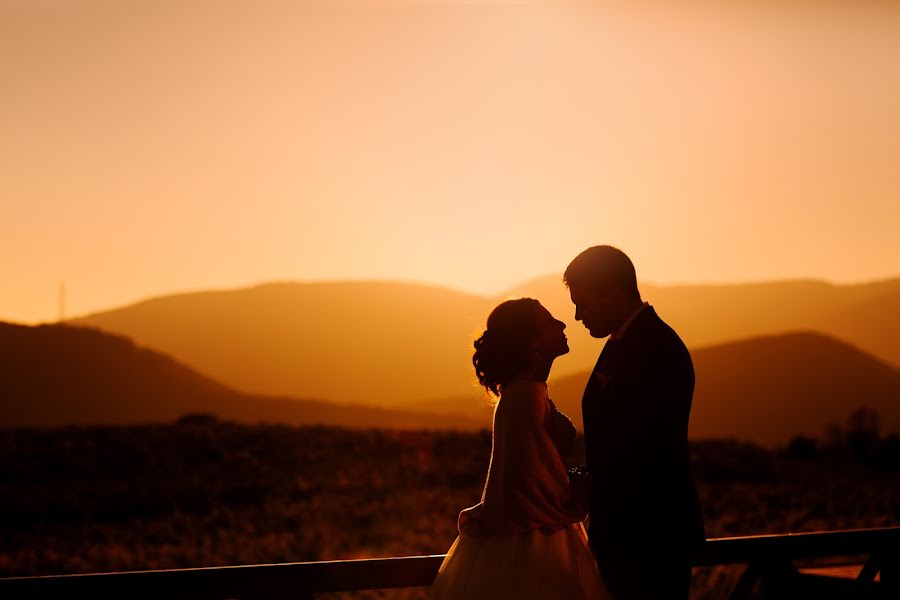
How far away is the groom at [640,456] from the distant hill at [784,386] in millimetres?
162895

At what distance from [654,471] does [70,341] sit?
6432 inches

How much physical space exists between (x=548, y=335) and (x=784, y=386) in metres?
177

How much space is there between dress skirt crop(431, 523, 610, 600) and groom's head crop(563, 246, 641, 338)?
823mm

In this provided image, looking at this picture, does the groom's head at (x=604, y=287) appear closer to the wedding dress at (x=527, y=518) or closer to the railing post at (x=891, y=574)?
the wedding dress at (x=527, y=518)

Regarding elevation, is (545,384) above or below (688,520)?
above

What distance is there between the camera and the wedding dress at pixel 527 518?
394 centimetres

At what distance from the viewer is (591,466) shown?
153 inches

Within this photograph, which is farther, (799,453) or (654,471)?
(799,453)

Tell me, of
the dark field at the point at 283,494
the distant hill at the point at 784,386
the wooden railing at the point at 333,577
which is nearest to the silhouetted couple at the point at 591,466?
the wooden railing at the point at 333,577

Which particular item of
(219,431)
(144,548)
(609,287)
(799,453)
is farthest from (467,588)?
(799,453)

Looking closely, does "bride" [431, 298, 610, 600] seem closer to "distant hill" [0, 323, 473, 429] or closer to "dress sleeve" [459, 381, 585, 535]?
"dress sleeve" [459, 381, 585, 535]

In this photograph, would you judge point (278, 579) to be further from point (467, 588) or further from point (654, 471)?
point (654, 471)

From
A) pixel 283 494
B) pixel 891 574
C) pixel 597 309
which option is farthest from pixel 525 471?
pixel 283 494

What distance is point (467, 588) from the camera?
3.98 meters
